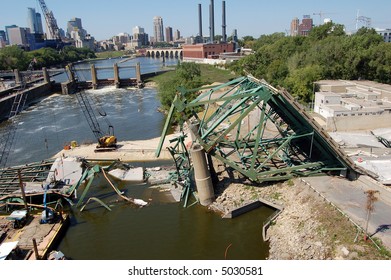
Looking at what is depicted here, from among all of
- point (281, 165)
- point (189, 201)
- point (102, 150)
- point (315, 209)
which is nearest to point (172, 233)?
point (189, 201)

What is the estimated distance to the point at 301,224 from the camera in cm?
→ 2084

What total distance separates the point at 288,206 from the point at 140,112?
47.9 m

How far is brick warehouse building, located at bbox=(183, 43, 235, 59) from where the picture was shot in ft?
502

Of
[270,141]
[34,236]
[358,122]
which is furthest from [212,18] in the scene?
[34,236]

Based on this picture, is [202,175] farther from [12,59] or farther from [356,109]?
[12,59]

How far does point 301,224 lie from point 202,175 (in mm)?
7620

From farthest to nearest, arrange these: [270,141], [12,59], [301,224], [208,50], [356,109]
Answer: [208,50], [12,59], [356,109], [270,141], [301,224]

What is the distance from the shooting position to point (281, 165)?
28.6 metres

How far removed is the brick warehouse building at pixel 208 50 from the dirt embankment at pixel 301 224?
436 ft

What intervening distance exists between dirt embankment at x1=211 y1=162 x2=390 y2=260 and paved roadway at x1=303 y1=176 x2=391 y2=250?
26.0 inches

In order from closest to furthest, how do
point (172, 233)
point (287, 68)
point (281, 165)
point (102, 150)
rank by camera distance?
point (172, 233) < point (281, 165) < point (102, 150) < point (287, 68)

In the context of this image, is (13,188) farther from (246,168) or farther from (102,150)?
(246,168)

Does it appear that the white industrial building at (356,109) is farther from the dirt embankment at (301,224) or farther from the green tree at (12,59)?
the green tree at (12,59)

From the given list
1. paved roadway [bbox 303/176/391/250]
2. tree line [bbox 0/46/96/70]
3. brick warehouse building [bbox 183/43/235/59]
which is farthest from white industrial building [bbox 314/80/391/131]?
brick warehouse building [bbox 183/43/235/59]
